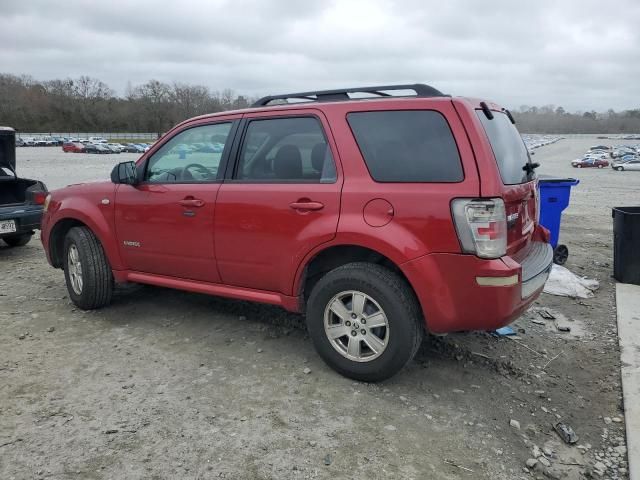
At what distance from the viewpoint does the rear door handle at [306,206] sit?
11.7 feet

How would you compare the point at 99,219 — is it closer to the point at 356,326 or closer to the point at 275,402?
the point at 275,402

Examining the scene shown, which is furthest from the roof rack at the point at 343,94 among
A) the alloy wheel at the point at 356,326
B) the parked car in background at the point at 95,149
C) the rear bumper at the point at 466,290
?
the parked car in background at the point at 95,149

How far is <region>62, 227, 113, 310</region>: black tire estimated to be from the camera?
487cm

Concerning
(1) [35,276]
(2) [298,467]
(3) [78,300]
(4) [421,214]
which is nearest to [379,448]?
(2) [298,467]

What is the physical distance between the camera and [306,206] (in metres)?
3.60

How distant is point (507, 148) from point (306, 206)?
142 cm

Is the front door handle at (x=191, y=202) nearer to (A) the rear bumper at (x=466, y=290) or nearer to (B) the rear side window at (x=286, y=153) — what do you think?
(B) the rear side window at (x=286, y=153)

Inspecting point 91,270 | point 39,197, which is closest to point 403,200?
point 91,270

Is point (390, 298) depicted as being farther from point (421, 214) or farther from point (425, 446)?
point (425, 446)

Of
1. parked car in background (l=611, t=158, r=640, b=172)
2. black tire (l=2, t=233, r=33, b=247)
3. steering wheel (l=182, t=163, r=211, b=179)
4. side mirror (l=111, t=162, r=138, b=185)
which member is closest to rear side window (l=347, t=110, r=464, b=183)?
steering wheel (l=182, t=163, r=211, b=179)

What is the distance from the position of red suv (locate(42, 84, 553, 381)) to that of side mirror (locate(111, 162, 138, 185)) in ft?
0.04

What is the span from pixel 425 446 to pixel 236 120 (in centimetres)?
272

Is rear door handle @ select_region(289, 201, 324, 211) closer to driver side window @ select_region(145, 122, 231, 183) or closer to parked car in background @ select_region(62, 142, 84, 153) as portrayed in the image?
driver side window @ select_region(145, 122, 231, 183)

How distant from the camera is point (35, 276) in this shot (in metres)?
6.37
